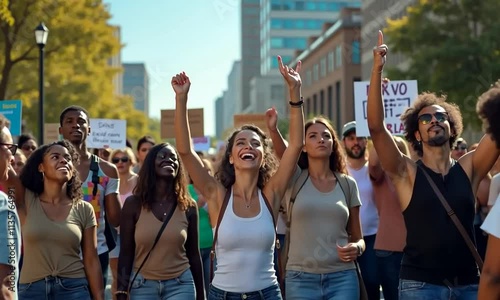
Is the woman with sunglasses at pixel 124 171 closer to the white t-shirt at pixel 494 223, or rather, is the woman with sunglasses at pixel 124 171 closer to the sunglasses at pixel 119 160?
the sunglasses at pixel 119 160

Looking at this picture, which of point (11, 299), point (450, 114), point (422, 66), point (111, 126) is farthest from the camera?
point (422, 66)

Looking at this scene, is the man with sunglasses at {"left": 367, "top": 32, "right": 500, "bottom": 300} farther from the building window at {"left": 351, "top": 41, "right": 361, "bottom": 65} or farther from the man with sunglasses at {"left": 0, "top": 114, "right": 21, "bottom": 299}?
the building window at {"left": 351, "top": 41, "right": 361, "bottom": 65}

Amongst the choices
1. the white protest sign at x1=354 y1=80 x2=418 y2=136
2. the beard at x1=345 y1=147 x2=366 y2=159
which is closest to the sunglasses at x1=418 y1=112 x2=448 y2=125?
the beard at x1=345 y1=147 x2=366 y2=159

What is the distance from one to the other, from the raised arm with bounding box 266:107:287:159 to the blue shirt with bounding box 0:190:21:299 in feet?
8.48

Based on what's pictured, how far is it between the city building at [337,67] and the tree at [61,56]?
37935mm

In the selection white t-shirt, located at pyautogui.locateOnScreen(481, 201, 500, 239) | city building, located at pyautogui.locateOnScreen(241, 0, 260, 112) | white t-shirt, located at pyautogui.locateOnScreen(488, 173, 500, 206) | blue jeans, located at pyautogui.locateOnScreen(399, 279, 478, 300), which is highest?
city building, located at pyautogui.locateOnScreen(241, 0, 260, 112)

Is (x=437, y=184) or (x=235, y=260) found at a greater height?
(x=437, y=184)

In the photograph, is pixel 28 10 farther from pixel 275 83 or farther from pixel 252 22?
pixel 252 22

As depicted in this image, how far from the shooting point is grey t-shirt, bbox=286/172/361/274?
6000mm

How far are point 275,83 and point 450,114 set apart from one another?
413 ft

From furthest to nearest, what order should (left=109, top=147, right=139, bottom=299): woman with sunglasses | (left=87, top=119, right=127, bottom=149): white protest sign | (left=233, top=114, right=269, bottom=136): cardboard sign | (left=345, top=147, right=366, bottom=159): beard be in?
(left=233, top=114, right=269, bottom=136): cardboard sign < (left=87, top=119, right=127, bottom=149): white protest sign < (left=109, top=147, right=139, bottom=299): woman with sunglasses < (left=345, top=147, right=366, bottom=159): beard

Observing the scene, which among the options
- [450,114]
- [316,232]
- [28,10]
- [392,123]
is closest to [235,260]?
[316,232]

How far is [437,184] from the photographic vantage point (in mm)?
5414

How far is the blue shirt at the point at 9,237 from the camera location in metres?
3.62
